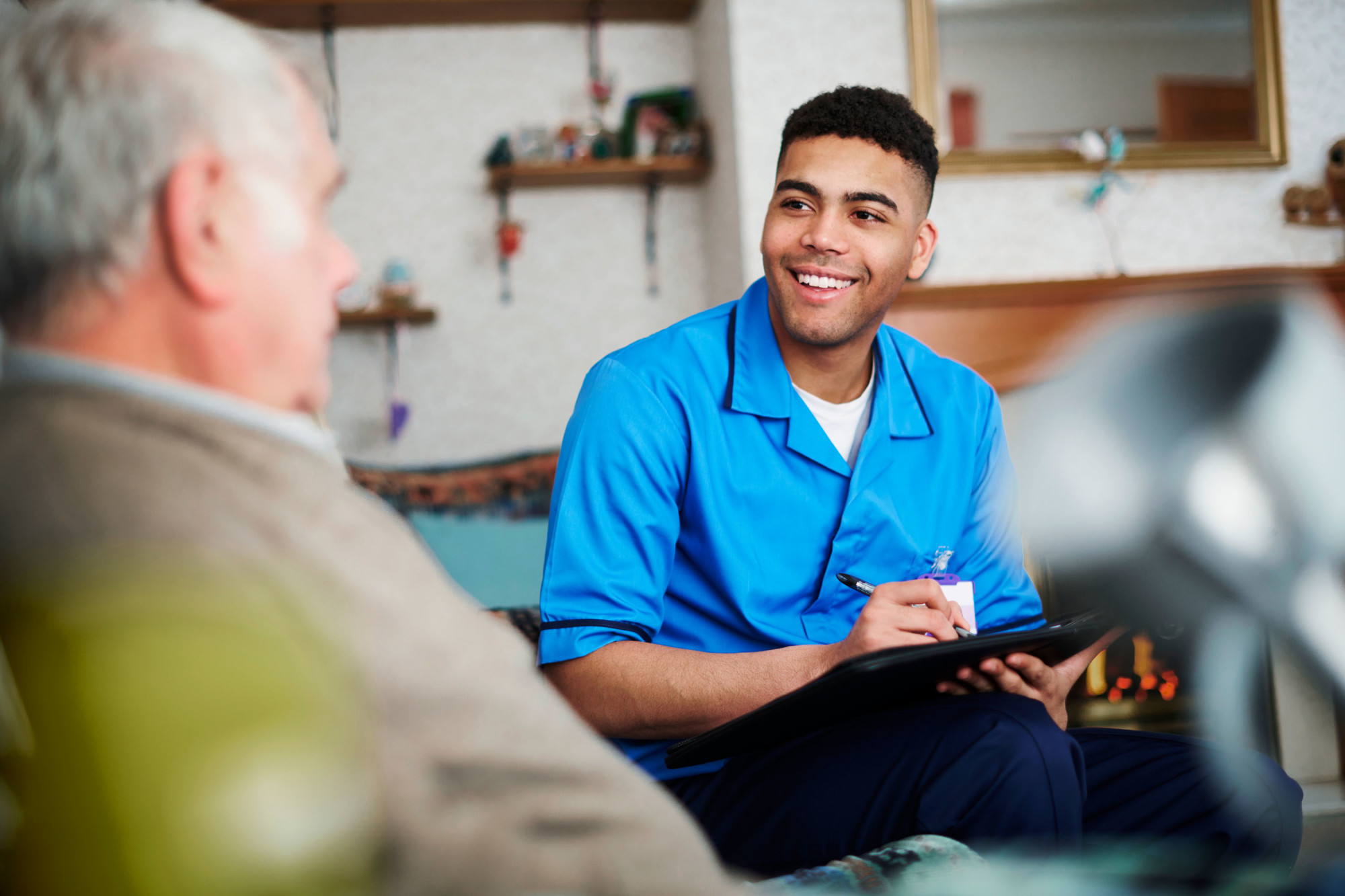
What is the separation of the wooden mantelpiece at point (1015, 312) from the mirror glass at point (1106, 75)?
1.46 ft

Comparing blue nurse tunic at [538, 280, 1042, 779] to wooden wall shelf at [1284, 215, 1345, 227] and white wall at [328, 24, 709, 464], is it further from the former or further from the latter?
wooden wall shelf at [1284, 215, 1345, 227]

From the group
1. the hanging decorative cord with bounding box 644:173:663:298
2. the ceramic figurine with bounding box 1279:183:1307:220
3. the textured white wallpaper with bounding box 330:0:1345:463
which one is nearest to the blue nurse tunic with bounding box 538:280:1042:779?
the textured white wallpaper with bounding box 330:0:1345:463

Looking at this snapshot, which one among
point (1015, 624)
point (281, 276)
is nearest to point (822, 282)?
point (1015, 624)

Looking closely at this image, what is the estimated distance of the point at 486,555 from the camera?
2.34 metres

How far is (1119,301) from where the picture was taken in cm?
260

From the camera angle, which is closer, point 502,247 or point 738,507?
point 738,507

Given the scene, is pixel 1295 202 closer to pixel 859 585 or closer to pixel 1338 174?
pixel 1338 174

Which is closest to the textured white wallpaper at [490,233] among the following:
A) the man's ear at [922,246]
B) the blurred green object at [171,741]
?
the man's ear at [922,246]

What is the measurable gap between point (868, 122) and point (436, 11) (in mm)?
2023

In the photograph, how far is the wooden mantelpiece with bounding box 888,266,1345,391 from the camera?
8.30 ft

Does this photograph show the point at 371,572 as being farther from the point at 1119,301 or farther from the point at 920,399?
the point at 1119,301

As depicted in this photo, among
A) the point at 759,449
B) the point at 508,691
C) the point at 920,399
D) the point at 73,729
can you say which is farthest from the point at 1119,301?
the point at 73,729

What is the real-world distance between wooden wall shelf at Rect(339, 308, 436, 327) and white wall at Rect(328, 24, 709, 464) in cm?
7

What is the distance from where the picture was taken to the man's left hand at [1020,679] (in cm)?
107
